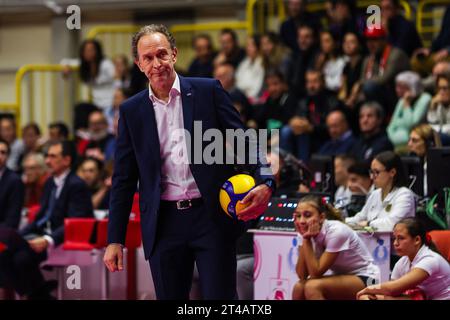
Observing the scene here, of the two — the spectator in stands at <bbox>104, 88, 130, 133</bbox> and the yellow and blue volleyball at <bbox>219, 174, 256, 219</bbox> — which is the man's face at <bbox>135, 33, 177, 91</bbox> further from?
the spectator in stands at <bbox>104, 88, 130, 133</bbox>

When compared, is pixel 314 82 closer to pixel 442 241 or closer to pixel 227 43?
pixel 227 43

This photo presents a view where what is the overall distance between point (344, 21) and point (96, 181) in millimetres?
3519

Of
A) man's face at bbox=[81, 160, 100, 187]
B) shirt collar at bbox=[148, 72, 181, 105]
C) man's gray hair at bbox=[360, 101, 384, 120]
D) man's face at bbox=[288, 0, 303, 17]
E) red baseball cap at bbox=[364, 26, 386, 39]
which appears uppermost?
man's face at bbox=[288, 0, 303, 17]

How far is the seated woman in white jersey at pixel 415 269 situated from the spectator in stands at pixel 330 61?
15.3 feet

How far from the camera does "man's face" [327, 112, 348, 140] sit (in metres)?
9.38

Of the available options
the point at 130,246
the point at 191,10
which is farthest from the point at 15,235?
the point at 191,10

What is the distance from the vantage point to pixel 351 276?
259 inches

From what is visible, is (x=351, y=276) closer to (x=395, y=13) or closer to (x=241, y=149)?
(x=241, y=149)

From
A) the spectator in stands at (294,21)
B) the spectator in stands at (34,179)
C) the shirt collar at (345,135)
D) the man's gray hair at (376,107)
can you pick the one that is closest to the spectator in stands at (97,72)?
the spectator in stands at (34,179)

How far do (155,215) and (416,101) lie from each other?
554 cm

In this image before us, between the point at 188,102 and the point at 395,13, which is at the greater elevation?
the point at 395,13

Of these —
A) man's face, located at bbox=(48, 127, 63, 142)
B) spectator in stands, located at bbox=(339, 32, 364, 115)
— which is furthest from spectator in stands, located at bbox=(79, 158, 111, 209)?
spectator in stands, located at bbox=(339, 32, 364, 115)

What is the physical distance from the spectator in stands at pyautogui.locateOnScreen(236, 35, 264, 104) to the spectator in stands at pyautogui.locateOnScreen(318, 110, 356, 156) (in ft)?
6.87

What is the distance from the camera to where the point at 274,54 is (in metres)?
11.4
